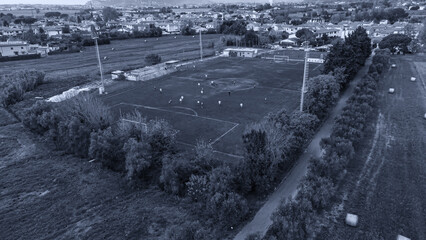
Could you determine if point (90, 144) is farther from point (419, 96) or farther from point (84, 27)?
point (84, 27)

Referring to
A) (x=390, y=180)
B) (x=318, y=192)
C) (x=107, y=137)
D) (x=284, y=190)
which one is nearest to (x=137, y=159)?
(x=107, y=137)

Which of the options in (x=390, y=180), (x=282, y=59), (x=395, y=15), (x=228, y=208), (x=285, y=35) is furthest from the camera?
(x=395, y=15)

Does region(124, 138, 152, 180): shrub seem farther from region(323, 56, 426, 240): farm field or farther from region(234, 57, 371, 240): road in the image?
region(323, 56, 426, 240): farm field

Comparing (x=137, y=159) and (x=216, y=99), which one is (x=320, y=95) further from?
(x=137, y=159)

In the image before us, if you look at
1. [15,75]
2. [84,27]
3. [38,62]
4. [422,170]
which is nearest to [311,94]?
[422,170]

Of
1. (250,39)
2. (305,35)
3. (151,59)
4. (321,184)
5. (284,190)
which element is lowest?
(284,190)

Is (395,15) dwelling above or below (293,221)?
above

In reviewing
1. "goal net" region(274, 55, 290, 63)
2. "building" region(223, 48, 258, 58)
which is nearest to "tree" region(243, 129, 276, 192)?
"goal net" region(274, 55, 290, 63)

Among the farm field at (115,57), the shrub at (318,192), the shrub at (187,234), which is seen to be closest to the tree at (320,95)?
the shrub at (318,192)
